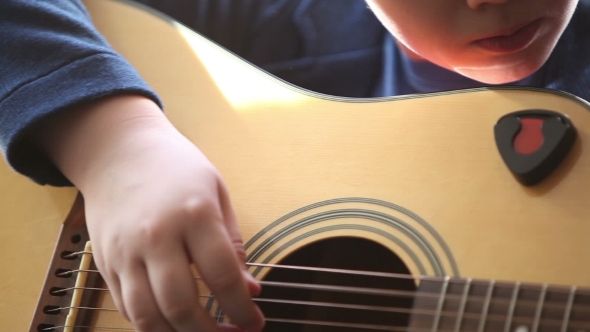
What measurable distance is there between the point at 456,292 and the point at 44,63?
544 millimetres

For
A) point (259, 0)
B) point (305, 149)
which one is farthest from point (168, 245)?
point (259, 0)

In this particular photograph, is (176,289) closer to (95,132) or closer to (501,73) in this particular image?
(95,132)

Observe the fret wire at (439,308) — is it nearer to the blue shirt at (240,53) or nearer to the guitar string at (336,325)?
the guitar string at (336,325)

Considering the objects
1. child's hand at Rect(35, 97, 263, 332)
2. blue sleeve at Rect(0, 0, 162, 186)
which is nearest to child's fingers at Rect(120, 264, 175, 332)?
child's hand at Rect(35, 97, 263, 332)

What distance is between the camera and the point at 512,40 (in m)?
0.66

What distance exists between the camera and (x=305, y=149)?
24.2 inches

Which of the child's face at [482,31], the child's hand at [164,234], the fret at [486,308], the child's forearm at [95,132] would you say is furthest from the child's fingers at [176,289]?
the child's face at [482,31]

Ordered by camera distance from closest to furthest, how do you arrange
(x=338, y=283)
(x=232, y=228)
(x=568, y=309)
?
1. (x=568, y=309)
2. (x=232, y=228)
3. (x=338, y=283)

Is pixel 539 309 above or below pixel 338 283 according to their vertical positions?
above

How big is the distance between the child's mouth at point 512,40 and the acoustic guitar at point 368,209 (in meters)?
0.12

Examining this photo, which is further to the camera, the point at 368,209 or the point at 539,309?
the point at 368,209

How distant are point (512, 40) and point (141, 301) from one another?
566 mm

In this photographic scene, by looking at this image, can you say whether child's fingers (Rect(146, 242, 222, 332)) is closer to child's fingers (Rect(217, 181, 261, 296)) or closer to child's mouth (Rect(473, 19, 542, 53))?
child's fingers (Rect(217, 181, 261, 296))

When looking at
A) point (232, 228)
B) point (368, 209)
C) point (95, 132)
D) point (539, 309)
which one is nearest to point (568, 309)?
point (539, 309)
